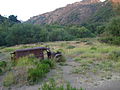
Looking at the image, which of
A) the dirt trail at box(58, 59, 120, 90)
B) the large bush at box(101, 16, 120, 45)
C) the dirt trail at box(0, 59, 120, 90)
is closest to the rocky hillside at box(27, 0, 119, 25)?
the large bush at box(101, 16, 120, 45)

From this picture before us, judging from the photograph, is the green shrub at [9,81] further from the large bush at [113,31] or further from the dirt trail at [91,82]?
the large bush at [113,31]

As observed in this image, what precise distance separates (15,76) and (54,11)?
441ft

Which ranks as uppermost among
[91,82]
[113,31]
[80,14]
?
[80,14]

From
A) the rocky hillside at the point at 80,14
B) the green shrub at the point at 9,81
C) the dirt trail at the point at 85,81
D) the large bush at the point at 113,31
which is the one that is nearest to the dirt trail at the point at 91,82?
the dirt trail at the point at 85,81

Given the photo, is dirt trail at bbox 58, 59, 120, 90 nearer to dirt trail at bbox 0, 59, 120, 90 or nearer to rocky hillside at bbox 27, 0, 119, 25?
dirt trail at bbox 0, 59, 120, 90

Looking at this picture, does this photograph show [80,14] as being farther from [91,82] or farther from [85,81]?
[91,82]

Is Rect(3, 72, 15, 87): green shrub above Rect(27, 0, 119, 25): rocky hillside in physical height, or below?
below

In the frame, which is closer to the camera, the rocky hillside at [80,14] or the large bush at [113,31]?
the large bush at [113,31]

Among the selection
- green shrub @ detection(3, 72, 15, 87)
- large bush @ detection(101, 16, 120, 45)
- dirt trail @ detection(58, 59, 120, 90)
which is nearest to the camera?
→ dirt trail @ detection(58, 59, 120, 90)

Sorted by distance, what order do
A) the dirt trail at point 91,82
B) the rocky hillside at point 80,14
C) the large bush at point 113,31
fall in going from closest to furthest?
the dirt trail at point 91,82
the large bush at point 113,31
the rocky hillside at point 80,14

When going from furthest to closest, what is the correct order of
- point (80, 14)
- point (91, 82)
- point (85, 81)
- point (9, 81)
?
point (80, 14) < point (9, 81) < point (85, 81) < point (91, 82)

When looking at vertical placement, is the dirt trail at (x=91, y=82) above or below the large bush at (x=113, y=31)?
below

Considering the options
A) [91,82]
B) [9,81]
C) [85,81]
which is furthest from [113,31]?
[9,81]

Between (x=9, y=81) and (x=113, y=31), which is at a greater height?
(x=113, y=31)
